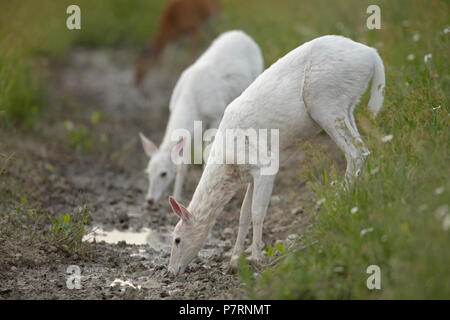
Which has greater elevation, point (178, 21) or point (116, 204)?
point (178, 21)

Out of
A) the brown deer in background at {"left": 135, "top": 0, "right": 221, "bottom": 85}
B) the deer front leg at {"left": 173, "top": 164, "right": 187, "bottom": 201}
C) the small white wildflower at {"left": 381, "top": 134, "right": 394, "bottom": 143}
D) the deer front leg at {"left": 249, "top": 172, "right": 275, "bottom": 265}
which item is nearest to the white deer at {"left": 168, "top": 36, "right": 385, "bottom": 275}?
the deer front leg at {"left": 249, "top": 172, "right": 275, "bottom": 265}

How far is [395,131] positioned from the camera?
4.80m

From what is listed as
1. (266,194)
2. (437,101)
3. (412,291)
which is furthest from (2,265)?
(437,101)

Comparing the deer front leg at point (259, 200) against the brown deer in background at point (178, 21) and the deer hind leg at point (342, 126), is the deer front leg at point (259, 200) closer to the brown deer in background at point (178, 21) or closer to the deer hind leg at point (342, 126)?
the deer hind leg at point (342, 126)

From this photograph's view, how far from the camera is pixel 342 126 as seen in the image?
4.95 m

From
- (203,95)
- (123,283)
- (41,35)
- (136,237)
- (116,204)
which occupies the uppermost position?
(41,35)

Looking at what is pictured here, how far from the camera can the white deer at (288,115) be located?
500 centimetres

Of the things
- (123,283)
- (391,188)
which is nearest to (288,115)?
(391,188)

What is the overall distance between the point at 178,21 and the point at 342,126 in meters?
7.47

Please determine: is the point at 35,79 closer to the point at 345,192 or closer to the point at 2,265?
the point at 2,265

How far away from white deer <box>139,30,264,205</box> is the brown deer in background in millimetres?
3932

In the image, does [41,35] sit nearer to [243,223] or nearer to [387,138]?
[243,223]

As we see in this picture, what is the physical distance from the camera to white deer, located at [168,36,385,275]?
16.4 ft

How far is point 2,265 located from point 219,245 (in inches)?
81.4
